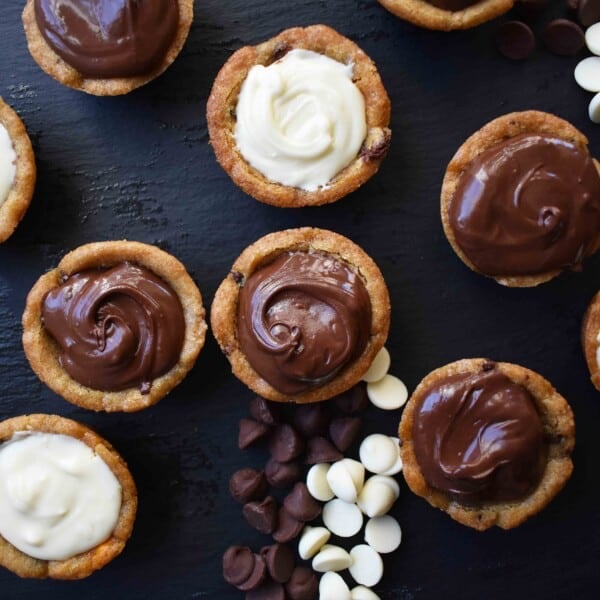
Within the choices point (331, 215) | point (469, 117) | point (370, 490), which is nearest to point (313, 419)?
point (370, 490)

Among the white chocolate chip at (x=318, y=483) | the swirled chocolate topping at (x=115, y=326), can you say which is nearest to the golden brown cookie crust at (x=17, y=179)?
the swirled chocolate topping at (x=115, y=326)

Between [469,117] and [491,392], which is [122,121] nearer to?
[469,117]

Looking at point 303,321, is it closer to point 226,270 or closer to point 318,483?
point 226,270

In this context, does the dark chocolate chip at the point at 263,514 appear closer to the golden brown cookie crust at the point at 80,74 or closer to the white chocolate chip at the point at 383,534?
the white chocolate chip at the point at 383,534

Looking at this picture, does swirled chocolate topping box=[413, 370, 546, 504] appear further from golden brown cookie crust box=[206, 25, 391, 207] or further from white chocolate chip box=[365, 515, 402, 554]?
golden brown cookie crust box=[206, 25, 391, 207]

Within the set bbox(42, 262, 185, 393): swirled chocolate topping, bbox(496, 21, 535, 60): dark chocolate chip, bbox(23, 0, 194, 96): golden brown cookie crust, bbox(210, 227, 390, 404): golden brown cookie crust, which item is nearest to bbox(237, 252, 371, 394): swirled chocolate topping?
bbox(210, 227, 390, 404): golden brown cookie crust
